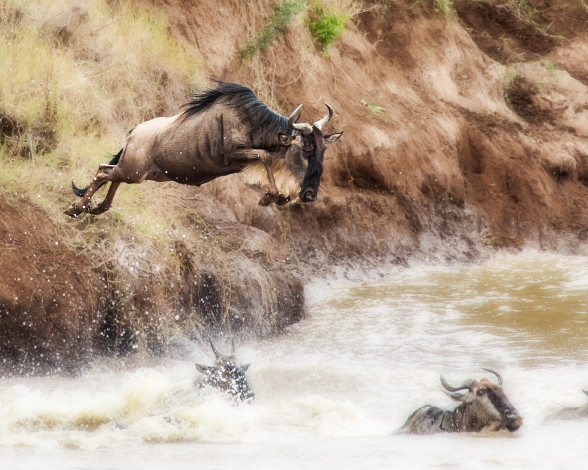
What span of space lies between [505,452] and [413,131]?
8967 mm

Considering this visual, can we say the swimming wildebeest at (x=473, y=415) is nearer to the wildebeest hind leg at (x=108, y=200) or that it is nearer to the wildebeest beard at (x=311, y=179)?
the wildebeest beard at (x=311, y=179)

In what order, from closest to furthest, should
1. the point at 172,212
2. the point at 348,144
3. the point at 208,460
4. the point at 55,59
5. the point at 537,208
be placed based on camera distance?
the point at 208,460, the point at 172,212, the point at 55,59, the point at 348,144, the point at 537,208

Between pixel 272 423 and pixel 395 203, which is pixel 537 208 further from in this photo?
pixel 272 423

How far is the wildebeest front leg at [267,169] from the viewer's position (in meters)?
6.81

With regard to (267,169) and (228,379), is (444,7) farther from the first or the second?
(267,169)

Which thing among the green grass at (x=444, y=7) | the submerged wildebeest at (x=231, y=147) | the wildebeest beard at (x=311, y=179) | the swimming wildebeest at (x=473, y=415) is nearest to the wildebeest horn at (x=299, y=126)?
the submerged wildebeest at (x=231, y=147)

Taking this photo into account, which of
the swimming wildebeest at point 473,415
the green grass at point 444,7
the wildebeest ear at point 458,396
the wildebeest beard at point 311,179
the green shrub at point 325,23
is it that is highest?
the green grass at point 444,7

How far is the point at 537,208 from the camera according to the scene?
15883 millimetres

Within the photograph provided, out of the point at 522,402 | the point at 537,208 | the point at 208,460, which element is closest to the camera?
the point at 208,460

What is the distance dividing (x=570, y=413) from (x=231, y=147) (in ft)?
11.3

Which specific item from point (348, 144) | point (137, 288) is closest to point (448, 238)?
point (348, 144)

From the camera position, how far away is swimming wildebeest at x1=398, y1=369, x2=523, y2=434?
7605mm

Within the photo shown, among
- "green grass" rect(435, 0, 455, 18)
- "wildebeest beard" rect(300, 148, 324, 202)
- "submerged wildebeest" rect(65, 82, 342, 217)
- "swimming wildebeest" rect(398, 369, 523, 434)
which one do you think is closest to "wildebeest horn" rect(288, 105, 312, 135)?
"submerged wildebeest" rect(65, 82, 342, 217)

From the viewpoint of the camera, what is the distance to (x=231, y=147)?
7266 millimetres
